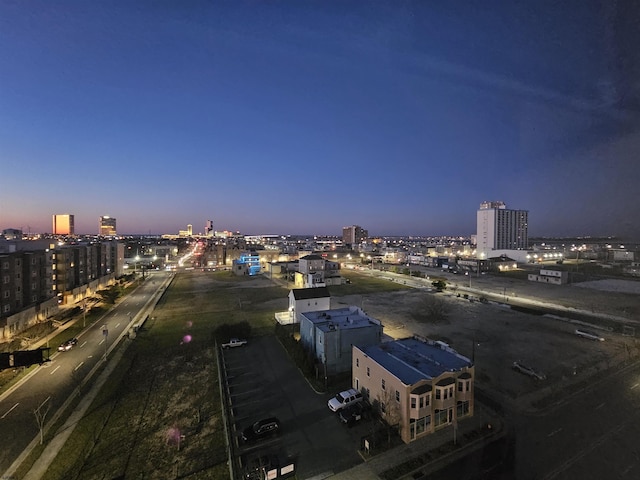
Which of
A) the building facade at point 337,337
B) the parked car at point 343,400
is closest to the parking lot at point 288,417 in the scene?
the parked car at point 343,400

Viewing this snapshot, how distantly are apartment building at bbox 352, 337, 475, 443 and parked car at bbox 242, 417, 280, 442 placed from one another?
5064mm

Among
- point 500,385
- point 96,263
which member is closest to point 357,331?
point 500,385

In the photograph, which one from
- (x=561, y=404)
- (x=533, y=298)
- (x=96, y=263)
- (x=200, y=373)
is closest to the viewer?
(x=561, y=404)

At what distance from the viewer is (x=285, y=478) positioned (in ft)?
36.0

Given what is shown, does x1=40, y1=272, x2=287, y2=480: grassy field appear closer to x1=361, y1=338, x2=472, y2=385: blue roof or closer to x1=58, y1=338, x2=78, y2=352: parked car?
x1=58, y1=338, x2=78, y2=352: parked car

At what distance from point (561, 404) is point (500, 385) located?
283 centimetres

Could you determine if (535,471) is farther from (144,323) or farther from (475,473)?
(144,323)

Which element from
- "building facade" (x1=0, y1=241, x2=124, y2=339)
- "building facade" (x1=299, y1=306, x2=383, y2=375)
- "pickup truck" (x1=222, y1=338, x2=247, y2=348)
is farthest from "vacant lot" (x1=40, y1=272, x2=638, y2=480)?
"building facade" (x1=0, y1=241, x2=124, y2=339)

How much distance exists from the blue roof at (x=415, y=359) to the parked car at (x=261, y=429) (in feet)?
18.7

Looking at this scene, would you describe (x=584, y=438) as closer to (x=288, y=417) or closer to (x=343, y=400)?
(x=343, y=400)

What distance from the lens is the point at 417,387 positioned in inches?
505

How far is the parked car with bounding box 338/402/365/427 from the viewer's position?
1388 centimetres

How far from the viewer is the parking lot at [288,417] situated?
12.0 meters

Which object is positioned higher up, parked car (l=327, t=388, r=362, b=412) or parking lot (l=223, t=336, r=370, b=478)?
parked car (l=327, t=388, r=362, b=412)
